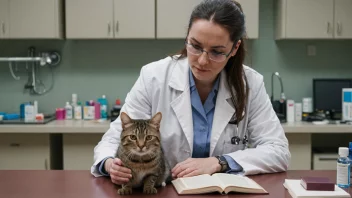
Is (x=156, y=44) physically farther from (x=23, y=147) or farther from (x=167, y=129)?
(x=167, y=129)

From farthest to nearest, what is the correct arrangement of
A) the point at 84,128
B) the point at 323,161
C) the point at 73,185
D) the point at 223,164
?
the point at 323,161
the point at 84,128
the point at 223,164
the point at 73,185

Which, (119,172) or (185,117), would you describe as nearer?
(119,172)

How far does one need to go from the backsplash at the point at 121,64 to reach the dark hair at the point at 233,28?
2.14m

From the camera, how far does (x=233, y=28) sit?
1562mm

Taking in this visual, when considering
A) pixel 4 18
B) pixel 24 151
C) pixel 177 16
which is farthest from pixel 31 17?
pixel 177 16

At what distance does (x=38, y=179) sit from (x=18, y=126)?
1.87 metres

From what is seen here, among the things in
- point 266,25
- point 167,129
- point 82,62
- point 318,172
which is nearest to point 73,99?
point 82,62

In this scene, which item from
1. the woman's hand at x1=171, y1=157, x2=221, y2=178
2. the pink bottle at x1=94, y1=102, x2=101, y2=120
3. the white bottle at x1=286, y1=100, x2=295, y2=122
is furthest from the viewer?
the pink bottle at x1=94, y1=102, x2=101, y2=120

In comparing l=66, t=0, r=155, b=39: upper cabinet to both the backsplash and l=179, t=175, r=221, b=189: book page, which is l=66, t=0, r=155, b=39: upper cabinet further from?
l=179, t=175, r=221, b=189: book page

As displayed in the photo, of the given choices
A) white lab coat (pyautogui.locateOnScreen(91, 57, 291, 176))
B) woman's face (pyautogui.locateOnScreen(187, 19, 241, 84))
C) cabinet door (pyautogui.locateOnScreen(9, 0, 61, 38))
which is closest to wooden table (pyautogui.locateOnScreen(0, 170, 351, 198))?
white lab coat (pyautogui.locateOnScreen(91, 57, 291, 176))

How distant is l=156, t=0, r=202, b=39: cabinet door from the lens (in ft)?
11.3

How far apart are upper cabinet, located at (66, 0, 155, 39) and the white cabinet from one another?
2.85 feet

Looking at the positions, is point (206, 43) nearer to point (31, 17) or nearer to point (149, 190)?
point (149, 190)

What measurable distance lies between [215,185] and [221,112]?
46 centimetres
